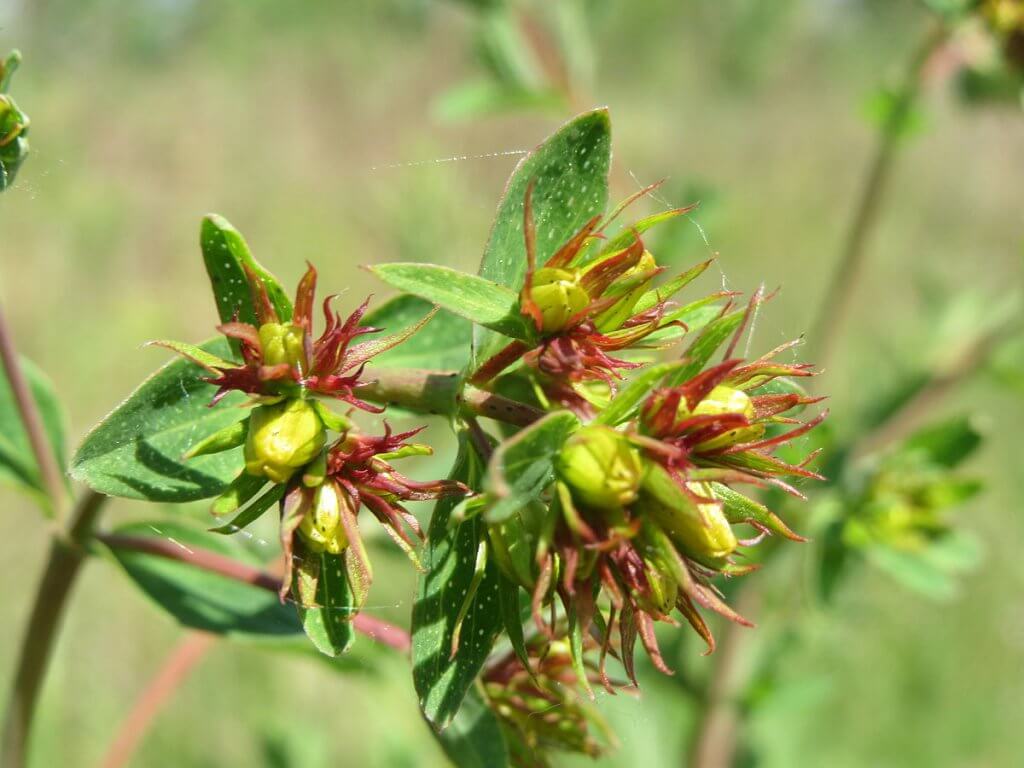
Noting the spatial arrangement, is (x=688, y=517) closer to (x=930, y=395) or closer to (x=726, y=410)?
(x=726, y=410)

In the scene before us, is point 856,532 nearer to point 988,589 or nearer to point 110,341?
point 988,589

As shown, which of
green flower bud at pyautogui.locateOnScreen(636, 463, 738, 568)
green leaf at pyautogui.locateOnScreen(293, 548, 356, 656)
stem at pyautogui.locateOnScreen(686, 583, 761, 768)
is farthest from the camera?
stem at pyautogui.locateOnScreen(686, 583, 761, 768)

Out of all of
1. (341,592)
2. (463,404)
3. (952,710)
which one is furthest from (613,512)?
(952,710)

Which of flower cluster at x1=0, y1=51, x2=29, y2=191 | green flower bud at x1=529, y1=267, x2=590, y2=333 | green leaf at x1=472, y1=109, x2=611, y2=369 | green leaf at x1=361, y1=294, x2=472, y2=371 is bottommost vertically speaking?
green leaf at x1=361, y1=294, x2=472, y2=371

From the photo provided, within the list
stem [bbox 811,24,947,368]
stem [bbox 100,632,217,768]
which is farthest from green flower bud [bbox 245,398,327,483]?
stem [bbox 811,24,947,368]

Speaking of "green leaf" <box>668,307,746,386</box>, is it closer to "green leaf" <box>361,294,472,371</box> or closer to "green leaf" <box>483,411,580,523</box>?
"green leaf" <box>483,411,580,523</box>

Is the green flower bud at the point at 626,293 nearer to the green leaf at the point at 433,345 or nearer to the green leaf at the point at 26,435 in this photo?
the green leaf at the point at 433,345

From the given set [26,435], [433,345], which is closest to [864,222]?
[433,345]
